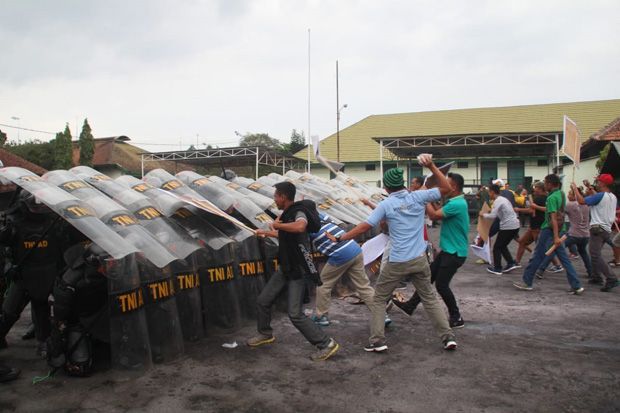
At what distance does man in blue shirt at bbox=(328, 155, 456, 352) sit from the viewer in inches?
192

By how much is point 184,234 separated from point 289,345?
Result: 1597mm

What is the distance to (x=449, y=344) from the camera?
493cm

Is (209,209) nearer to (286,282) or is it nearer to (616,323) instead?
(286,282)

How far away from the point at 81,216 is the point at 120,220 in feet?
1.56

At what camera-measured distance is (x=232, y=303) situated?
5.65 metres

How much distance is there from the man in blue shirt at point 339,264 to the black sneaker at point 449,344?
0.91 metres

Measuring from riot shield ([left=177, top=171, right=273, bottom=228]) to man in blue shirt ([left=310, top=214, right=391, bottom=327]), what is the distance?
92cm

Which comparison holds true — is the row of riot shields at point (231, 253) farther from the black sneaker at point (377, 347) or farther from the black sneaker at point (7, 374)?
the black sneaker at point (7, 374)

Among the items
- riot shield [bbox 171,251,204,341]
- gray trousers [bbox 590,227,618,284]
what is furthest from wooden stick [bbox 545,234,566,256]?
riot shield [bbox 171,251,204,341]

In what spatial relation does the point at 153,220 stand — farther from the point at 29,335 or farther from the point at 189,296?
the point at 29,335

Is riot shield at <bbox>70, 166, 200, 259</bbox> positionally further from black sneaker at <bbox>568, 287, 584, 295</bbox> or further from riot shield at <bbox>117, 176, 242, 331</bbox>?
black sneaker at <bbox>568, 287, 584, 295</bbox>

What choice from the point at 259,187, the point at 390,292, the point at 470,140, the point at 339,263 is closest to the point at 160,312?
the point at 339,263

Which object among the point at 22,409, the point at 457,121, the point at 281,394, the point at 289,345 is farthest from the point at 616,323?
the point at 457,121

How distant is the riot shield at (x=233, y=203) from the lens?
6.30 m
